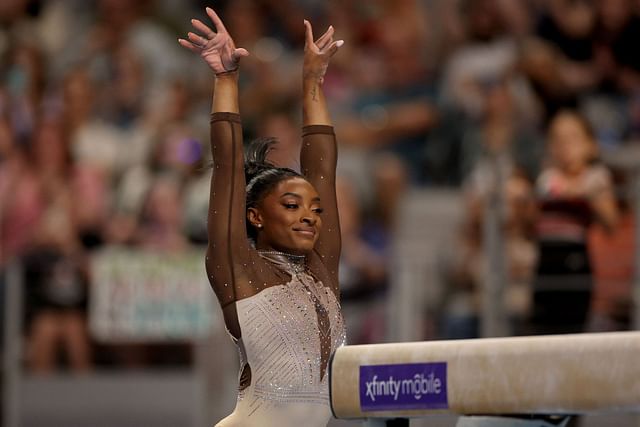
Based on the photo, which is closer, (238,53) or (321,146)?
(238,53)

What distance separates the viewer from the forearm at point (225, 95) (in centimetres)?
359

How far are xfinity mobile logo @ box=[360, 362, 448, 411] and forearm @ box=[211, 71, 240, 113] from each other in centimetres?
81

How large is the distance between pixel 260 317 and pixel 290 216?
296mm

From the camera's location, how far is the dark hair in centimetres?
369

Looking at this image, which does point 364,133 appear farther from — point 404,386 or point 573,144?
point 404,386

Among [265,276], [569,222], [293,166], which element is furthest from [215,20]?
[293,166]

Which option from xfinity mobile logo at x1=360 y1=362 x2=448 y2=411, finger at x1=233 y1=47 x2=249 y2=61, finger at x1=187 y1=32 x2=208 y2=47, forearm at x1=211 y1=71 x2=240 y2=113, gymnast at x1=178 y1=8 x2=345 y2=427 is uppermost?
finger at x1=187 y1=32 x2=208 y2=47

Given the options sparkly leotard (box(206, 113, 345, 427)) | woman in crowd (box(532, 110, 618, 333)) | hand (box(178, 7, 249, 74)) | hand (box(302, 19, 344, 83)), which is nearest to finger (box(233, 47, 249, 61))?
hand (box(178, 7, 249, 74))

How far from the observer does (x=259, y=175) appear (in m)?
3.78

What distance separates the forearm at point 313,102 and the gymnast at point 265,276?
0.25m

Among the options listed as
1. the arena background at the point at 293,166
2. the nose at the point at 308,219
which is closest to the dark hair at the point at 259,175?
the nose at the point at 308,219

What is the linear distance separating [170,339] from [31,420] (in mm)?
1007

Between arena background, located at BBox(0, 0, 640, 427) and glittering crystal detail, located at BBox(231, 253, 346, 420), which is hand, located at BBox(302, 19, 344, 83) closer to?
glittering crystal detail, located at BBox(231, 253, 346, 420)

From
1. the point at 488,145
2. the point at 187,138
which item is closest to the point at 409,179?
the point at 488,145
